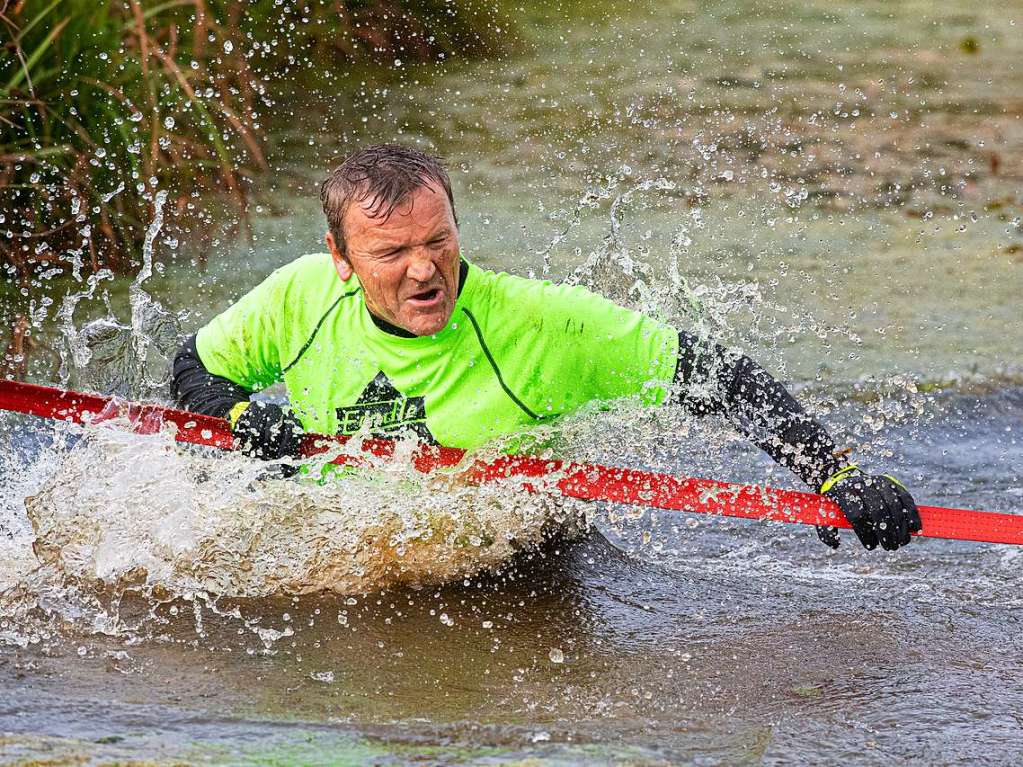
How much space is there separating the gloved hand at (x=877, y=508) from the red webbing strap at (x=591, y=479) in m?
0.09

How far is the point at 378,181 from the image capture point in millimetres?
3738

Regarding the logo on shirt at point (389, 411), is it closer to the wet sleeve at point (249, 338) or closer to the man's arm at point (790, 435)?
the wet sleeve at point (249, 338)

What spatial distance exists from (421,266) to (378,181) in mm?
239

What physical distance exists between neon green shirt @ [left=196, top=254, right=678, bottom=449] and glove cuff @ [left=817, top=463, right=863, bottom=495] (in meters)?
0.48

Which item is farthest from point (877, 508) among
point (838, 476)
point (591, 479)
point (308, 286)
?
point (308, 286)

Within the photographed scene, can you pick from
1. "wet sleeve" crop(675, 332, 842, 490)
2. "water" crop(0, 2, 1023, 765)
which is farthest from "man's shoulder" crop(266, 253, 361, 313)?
"wet sleeve" crop(675, 332, 842, 490)

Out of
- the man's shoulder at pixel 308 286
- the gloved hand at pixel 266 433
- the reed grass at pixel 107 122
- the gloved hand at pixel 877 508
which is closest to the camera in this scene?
the gloved hand at pixel 877 508

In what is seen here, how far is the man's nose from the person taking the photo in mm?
3703

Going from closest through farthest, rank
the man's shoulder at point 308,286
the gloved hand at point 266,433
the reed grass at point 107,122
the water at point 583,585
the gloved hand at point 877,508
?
the water at point 583,585 < the gloved hand at point 877,508 < the gloved hand at point 266,433 < the man's shoulder at point 308,286 < the reed grass at point 107,122

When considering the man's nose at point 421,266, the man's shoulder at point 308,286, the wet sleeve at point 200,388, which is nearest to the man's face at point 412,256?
the man's nose at point 421,266

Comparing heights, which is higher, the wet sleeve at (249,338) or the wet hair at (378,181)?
the wet hair at (378,181)

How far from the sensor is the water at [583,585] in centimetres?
313

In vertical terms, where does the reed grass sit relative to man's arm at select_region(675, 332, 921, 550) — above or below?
above

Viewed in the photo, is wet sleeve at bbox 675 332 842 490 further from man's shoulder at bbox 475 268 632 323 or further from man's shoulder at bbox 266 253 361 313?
man's shoulder at bbox 266 253 361 313
